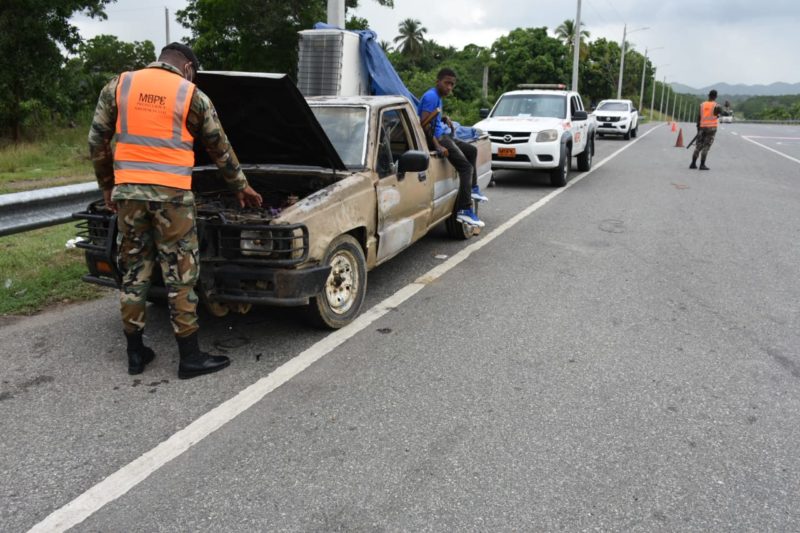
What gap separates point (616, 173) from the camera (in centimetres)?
1495

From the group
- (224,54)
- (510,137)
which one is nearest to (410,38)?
(224,54)

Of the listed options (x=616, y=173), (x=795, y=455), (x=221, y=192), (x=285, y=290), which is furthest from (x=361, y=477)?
(x=616, y=173)

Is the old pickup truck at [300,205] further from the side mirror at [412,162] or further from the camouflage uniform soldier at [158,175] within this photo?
the camouflage uniform soldier at [158,175]

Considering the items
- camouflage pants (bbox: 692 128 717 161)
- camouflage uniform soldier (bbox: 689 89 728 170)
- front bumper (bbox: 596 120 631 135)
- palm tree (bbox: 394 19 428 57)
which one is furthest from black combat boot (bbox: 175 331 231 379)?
palm tree (bbox: 394 19 428 57)

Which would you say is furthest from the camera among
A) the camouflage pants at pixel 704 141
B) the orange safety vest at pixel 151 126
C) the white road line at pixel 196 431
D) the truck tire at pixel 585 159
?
the camouflage pants at pixel 704 141

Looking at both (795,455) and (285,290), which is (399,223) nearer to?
(285,290)

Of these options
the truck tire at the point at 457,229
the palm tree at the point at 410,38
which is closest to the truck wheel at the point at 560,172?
the truck tire at the point at 457,229

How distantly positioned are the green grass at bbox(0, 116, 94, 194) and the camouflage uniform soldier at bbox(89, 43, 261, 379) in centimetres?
770

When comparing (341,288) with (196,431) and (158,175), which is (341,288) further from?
(196,431)

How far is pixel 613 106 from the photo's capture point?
29203 millimetres

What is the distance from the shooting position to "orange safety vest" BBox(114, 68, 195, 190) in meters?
3.81

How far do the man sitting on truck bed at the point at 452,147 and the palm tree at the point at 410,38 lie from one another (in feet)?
253

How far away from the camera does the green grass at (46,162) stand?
38.6 ft

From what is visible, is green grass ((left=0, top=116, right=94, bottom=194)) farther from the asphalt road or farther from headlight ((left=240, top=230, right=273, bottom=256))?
headlight ((left=240, top=230, right=273, bottom=256))
